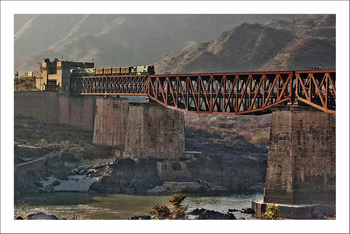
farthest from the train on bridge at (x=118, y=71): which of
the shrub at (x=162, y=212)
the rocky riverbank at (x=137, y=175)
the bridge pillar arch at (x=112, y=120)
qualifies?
the shrub at (x=162, y=212)

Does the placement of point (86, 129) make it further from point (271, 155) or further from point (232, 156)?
point (271, 155)

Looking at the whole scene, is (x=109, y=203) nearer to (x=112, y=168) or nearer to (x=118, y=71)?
(x=112, y=168)

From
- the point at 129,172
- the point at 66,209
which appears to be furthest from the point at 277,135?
the point at 129,172

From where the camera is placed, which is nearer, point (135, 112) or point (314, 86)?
point (314, 86)

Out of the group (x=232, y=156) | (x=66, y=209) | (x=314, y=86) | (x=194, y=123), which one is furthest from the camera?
(x=194, y=123)

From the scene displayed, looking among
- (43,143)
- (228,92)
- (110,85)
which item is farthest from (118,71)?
(228,92)

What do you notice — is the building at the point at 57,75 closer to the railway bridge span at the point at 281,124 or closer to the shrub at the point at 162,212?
the railway bridge span at the point at 281,124

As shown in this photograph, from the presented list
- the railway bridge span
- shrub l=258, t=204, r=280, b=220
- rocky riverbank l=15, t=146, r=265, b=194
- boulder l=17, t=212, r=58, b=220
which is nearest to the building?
rocky riverbank l=15, t=146, r=265, b=194
